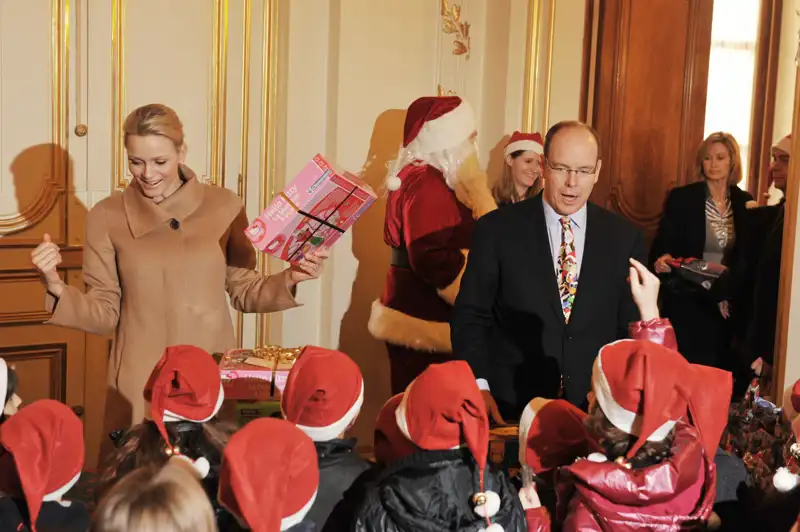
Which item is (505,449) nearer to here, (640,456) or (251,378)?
(640,456)

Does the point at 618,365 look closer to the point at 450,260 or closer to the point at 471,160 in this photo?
the point at 450,260

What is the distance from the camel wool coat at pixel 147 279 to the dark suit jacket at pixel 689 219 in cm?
253

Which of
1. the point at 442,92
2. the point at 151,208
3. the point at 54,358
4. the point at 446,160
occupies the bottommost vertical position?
the point at 54,358

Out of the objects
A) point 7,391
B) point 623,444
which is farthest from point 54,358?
point 623,444

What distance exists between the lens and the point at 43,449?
1.86 meters

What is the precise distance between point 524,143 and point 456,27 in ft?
→ 2.54

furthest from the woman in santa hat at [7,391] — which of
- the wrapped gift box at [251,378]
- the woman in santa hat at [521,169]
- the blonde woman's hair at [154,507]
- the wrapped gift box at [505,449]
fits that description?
the woman in santa hat at [521,169]

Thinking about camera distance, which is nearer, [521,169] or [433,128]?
[433,128]

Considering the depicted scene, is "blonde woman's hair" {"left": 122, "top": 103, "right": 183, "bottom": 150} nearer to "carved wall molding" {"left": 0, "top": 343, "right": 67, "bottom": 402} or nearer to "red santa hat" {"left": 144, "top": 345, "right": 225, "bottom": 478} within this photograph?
"red santa hat" {"left": 144, "top": 345, "right": 225, "bottom": 478}

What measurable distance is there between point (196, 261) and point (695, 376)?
152cm

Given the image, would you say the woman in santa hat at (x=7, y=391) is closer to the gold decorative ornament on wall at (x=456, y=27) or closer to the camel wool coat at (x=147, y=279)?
the camel wool coat at (x=147, y=279)

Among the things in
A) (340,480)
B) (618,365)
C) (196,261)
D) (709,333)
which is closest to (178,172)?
(196,261)

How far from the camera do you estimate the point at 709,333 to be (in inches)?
179

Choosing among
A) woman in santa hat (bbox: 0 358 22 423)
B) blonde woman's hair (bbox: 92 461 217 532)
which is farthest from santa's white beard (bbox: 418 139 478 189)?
blonde woman's hair (bbox: 92 461 217 532)
